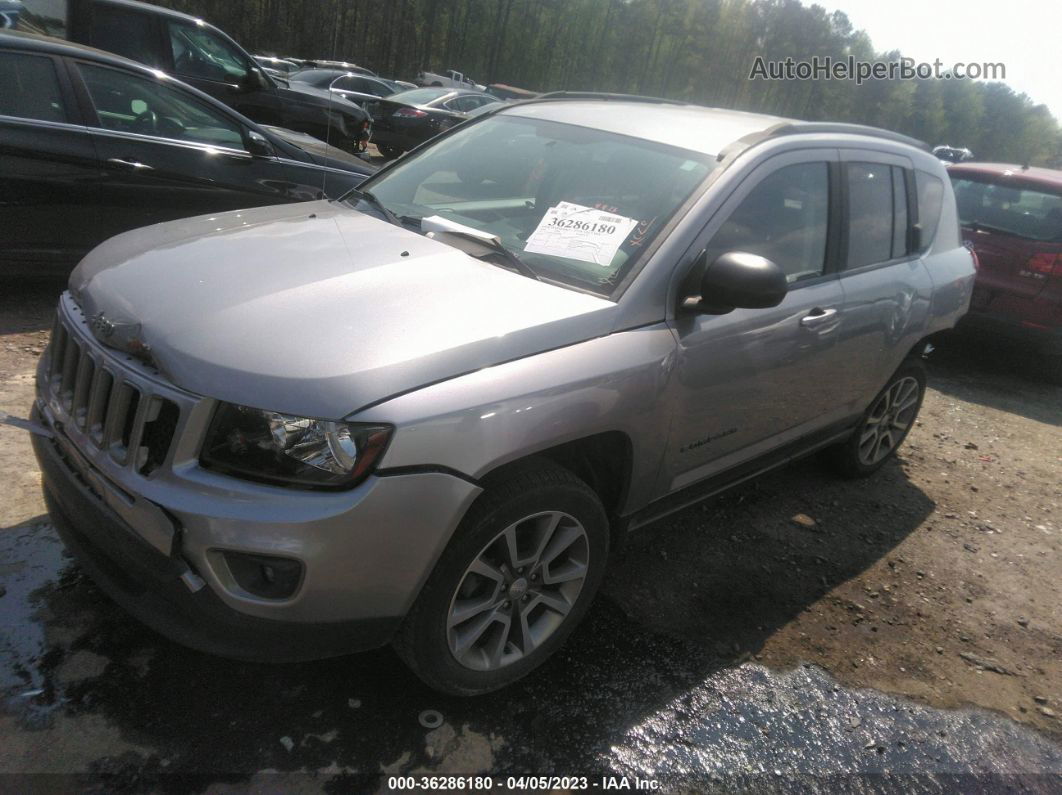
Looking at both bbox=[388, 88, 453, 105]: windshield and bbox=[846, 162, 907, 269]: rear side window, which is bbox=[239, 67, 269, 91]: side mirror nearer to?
bbox=[388, 88, 453, 105]: windshield

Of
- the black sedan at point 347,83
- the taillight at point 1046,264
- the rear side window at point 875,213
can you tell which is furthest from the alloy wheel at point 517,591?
the black sedan at point 347,83

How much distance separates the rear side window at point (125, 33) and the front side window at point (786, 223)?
23.9 feet

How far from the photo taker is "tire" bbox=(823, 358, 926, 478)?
4.31 m

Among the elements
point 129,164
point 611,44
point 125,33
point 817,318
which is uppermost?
point 611,44

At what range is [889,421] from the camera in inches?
178

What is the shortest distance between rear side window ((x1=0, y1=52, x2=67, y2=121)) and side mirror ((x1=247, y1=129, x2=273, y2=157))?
1.14m

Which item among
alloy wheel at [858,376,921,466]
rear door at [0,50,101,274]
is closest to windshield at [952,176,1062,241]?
alloy wheel at [858,376,921,466]

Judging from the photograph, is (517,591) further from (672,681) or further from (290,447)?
(290,447)

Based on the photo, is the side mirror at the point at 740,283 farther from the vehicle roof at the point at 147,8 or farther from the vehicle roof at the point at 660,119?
the vehicle roof at the point at 147,8

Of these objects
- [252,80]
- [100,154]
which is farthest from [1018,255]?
[252,80]

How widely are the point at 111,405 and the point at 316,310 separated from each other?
1.95ft

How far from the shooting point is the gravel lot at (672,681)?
221cm

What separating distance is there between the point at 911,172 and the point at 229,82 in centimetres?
767

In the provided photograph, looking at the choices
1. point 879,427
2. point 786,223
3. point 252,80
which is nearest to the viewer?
point 786,223
